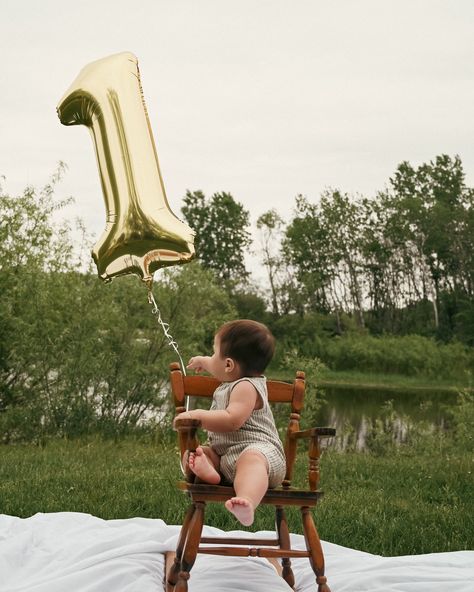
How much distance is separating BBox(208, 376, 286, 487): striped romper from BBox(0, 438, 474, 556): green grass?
4.57 ft

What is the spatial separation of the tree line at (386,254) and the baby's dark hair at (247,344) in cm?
2523

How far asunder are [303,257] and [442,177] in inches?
229

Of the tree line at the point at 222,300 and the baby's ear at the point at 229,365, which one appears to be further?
the tree line at the point at 222,300

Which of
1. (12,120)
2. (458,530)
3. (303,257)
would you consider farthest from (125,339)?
(303,257)

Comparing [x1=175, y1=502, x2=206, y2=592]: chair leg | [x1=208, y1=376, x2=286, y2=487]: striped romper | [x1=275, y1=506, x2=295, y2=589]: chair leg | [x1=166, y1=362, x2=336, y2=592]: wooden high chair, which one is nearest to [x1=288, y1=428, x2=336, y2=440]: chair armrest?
[x1=166, y1=362, x2=336, y2=592]: wooden high chair

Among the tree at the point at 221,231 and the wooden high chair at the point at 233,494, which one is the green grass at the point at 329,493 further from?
the tree at the point at 221,231

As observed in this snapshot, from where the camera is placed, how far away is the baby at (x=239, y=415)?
3149 mm

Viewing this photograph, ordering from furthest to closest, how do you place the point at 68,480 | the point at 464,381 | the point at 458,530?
the point at 464,381, the point at 68,480, the point at 458,530

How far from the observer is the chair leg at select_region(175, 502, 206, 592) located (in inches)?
118

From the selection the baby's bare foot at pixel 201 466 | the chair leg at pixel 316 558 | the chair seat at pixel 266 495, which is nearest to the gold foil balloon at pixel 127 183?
the baby's bare foot at pixel 201 466

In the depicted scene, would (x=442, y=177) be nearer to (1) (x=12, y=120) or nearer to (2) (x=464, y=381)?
(2) (x=464, y=381)

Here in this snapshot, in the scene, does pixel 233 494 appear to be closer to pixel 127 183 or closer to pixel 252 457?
pixel 252 457

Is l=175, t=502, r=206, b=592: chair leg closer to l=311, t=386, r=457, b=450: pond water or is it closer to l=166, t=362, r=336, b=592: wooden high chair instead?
l=166, t=362, r=336, b=592: wooden high chair

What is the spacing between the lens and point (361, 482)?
20.1 ft
